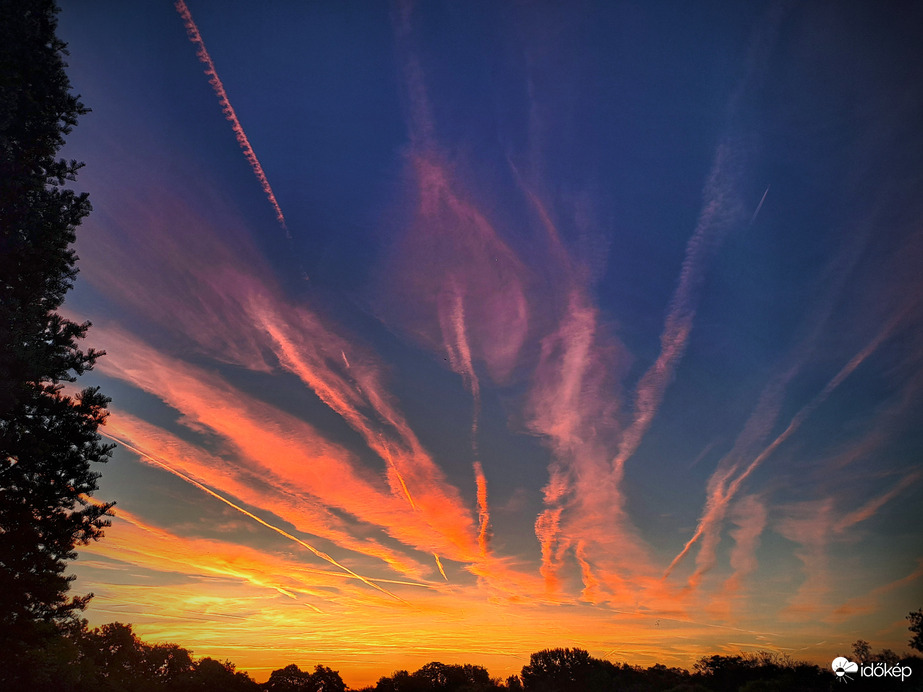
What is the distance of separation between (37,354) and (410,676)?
418ft

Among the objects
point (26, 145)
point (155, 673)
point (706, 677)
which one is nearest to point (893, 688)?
point (706, 677)

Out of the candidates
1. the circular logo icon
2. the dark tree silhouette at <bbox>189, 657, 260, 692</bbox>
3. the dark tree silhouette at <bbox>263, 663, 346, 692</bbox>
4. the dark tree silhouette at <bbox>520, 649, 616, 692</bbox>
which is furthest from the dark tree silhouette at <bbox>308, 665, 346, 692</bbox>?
the circular logo icon

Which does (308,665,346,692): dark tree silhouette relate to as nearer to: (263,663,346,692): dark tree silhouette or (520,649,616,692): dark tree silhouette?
(263,663,346,692): dark tree silhouette

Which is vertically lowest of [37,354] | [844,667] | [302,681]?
[302,681]

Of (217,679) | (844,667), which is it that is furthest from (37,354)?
(217,679)

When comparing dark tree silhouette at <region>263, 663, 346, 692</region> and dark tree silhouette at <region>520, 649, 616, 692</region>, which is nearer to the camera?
dark tree silhouette at <region>520, 649, 616, 692</region>

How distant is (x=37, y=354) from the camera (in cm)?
1620

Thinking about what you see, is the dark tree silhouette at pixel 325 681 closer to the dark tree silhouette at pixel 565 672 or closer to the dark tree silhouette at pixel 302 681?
the dark tree silhouette at pixel 302 681

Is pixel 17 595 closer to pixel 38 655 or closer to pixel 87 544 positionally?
pixel 87 544

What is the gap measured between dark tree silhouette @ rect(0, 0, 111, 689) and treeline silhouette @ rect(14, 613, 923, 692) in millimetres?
35980

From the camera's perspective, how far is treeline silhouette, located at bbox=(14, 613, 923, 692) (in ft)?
175

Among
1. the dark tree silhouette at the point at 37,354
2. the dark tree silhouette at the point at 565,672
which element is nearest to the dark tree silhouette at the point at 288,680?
the dark tree silhouette at the point at 565,672

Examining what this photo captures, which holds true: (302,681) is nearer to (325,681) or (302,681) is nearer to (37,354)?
(325,681)

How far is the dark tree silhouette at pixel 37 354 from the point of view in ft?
52.9
